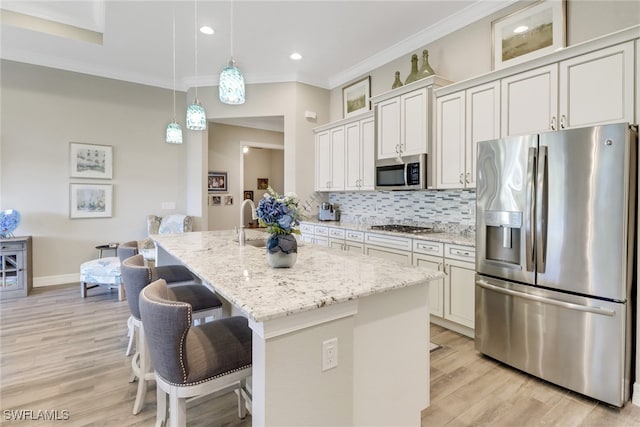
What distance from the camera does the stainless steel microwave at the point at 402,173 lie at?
3480mm

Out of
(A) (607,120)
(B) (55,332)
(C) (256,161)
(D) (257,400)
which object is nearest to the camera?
(D) (257,400)

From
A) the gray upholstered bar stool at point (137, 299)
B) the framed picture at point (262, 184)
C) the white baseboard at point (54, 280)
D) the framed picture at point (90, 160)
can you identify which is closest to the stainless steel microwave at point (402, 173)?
the gray upholstered bar stool at point (137, 299)

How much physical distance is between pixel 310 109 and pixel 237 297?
14.7ft

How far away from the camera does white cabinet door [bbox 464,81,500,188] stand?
2845 millimetres

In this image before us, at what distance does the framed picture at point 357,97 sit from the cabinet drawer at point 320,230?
1.81 metres

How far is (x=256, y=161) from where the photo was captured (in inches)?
376

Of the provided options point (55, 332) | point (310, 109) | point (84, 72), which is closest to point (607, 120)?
point (310, 109)

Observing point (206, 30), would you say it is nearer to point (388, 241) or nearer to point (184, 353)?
point (388, 241)

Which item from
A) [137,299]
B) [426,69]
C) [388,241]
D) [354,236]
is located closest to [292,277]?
[137,299]

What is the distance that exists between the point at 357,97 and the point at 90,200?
435 centimetres

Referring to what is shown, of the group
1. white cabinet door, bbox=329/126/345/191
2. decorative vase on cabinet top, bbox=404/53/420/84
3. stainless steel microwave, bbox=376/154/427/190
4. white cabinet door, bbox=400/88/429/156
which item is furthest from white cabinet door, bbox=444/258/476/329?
white cabinet door, bbox=329/126/345/191

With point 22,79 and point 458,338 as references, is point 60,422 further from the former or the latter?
point 22,79

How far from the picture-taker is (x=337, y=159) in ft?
15.9

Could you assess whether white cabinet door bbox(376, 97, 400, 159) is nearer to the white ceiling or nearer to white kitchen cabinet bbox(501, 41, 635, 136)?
the white ceiling
